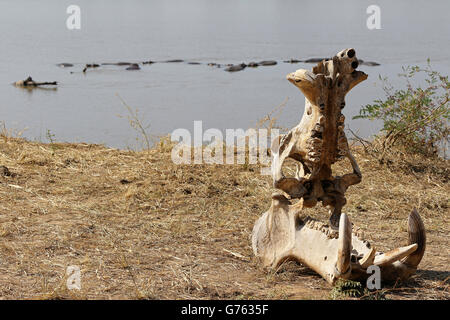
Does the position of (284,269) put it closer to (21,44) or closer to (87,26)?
(21,44)

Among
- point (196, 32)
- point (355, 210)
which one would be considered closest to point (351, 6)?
point (196, 32)

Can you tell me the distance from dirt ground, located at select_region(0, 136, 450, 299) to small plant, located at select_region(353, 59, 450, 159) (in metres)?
0.33

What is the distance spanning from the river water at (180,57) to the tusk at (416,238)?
517cm

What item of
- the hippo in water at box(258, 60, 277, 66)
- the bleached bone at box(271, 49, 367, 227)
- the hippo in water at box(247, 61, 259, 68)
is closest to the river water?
the hippo in water at box(258, 60, 277, 66)

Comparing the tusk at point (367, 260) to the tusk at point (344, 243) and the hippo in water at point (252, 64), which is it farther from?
the hippo in water at point (252, 64)

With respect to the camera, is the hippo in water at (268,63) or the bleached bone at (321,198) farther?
the hippo in water at (268,63)

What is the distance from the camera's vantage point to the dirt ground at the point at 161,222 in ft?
15.3

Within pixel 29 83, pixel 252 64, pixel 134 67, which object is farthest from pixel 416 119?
pixel 134 67

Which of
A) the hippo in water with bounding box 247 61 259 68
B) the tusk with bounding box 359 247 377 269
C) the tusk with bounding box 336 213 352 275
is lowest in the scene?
the tusk with bounding box 359 247 377 269

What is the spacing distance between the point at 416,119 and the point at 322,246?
385cm

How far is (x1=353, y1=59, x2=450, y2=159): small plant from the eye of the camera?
800 cm

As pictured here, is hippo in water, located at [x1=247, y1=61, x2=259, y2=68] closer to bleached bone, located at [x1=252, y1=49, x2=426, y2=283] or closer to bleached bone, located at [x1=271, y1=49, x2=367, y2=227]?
bleached bone, located at [x1=252, y1=49, x2=426, y2=283]

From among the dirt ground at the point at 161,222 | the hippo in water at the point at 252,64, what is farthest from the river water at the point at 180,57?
the dirt ground at the point at 161,222

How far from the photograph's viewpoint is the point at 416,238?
463 cm
